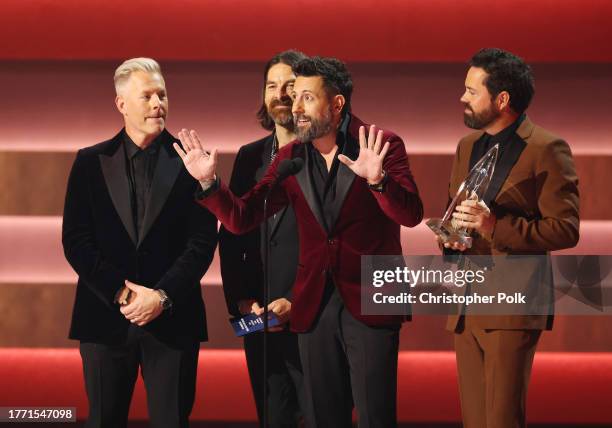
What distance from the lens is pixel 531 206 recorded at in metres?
3.23

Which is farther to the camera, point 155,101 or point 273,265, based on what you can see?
point 273,265

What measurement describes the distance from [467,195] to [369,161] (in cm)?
44

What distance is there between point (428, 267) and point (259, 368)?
95cm

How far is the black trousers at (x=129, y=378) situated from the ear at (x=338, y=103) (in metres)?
1.02

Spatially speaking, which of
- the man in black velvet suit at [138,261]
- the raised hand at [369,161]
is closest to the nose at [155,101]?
the man in black velvet suit at [138,261]

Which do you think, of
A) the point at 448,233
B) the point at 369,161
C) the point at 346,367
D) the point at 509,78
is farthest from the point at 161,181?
the point at 509,78

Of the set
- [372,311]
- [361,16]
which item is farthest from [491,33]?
[372,311]

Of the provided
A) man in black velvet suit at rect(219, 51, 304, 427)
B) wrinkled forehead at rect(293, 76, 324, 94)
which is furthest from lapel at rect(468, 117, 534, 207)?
man in black velvet suit at rect(219, 51, 304, 427)

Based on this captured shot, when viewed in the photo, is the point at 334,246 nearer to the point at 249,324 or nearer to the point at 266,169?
the point at 249,324

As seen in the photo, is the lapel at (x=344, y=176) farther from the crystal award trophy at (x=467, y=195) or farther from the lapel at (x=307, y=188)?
the crystal award trophy at (x=467, y=195)

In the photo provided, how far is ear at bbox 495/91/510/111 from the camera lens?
3312 mm

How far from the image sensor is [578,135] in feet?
15.4

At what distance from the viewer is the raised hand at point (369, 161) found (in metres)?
2.96

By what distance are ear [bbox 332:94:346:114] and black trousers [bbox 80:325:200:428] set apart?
1.02 metres
